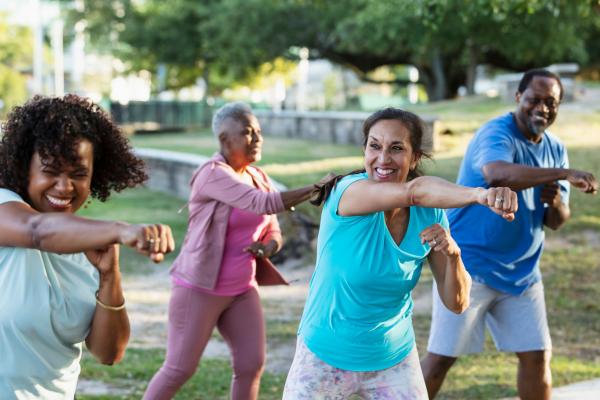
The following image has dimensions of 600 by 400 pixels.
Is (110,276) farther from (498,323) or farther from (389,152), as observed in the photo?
(498,323)

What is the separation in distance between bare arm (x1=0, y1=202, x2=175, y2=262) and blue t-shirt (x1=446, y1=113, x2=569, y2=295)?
2347mm

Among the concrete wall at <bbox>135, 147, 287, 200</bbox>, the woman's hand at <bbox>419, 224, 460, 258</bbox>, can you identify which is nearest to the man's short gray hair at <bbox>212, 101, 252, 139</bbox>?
the woman's hand at <bbox>419, 224, 460, 258</bbox>

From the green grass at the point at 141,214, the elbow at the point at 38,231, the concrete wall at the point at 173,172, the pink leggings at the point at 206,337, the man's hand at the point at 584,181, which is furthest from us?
the concrete wall at the point at 173,172

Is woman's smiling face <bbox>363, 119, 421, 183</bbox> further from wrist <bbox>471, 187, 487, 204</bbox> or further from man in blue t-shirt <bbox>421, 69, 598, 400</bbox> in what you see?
man in blue t-shirt <bbox>421, 69, 598, 400</bbox>

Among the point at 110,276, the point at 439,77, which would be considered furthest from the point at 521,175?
the point at 439,77

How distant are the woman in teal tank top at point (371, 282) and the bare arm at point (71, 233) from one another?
2.79 ft

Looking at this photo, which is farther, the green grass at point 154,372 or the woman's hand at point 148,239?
the green grass at point 154,372

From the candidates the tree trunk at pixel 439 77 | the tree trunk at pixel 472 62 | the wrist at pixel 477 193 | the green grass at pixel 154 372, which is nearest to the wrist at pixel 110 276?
the wrist at pixel 477 193

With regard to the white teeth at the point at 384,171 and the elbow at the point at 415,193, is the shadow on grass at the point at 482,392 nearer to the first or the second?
the white teeth at the point at 384,171

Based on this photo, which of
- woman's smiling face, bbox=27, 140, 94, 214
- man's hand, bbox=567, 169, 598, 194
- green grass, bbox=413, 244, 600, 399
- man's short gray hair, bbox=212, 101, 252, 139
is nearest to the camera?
woman's smiling face, bbox=27, 140, 94, 214

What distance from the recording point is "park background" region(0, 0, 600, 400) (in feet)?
18.3

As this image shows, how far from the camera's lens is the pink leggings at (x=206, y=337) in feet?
12.0

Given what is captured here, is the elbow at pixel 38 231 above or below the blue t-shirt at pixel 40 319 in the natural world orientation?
above

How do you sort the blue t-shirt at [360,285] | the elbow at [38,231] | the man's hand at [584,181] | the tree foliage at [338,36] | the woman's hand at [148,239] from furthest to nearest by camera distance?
the tree foliage at [338,36] → the man's hand at [584,181] → the blue t-shirt at [360,285] → the elbow at [38,231] → the woman's hand at [148,239]
